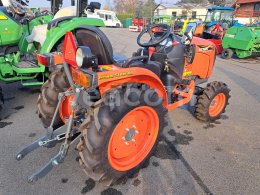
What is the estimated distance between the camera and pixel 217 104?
3.68m

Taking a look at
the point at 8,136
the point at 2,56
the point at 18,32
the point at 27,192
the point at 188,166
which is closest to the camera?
the point at 27,192

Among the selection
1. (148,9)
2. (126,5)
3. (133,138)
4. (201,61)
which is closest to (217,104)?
(201,61)

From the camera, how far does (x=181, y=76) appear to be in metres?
3.30

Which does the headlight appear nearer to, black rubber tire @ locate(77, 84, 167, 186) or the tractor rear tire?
black rubber tire @ locate(77, 84, 167, 186)

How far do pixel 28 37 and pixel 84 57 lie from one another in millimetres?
3002

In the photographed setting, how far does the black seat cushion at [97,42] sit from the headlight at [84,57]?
0.24m

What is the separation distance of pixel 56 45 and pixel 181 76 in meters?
2.14

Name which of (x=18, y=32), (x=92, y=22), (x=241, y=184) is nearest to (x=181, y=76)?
(x=241, y=184)

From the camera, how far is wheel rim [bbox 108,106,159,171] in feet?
7.20

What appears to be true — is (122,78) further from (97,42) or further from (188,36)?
(188,36)

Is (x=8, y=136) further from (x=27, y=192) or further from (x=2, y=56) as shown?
(x=2, y=56)

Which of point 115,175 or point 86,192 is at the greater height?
point 115,175

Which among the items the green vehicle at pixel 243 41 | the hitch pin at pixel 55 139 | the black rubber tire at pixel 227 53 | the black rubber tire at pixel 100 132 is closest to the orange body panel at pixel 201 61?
the black rubber tire at pixel 100 132

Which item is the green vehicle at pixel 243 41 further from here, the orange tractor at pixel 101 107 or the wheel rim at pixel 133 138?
the wheel rim at pixel 133 138
